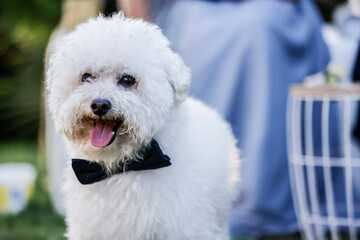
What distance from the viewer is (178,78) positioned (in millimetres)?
2254

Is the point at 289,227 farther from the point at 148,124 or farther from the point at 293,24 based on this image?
the point at 148,124

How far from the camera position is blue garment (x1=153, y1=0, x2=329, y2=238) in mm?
3916

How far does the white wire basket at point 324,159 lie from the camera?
135 inches

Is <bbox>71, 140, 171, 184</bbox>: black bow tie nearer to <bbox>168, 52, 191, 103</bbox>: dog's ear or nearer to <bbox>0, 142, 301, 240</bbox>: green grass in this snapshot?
<bbox>168, 52, 191, 103</bbox>: dog's ear

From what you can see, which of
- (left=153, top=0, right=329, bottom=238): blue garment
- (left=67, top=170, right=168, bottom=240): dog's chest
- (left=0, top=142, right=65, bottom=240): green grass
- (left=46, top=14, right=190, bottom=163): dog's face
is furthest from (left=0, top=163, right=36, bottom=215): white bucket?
(left=46, top=14, right=190, bottom=163): dog's face

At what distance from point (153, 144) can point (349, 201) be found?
1.73m

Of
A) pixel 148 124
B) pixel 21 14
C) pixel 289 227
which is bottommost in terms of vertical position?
pixel 289 227

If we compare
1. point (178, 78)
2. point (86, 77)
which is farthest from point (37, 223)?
point (178, 78)

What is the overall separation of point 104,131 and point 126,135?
9 centimetres

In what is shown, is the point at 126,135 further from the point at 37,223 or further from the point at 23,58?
the point at 23,58

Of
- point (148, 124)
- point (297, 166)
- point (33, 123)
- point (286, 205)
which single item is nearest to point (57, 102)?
point (148, 124)

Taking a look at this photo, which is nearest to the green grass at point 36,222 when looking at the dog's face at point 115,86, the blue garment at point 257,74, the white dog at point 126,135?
the blue garment at point 257,74

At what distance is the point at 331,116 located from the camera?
4164 mm

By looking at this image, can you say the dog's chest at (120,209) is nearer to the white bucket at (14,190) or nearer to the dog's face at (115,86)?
the dog's face at (115,86)
